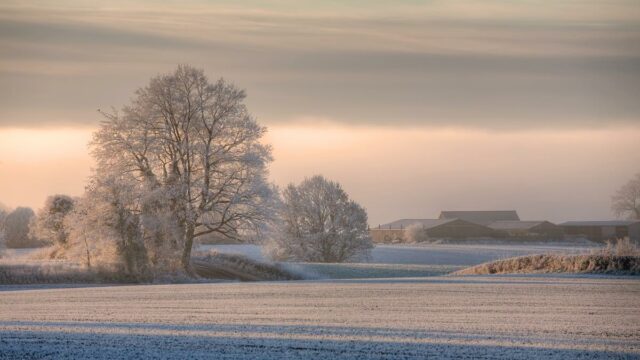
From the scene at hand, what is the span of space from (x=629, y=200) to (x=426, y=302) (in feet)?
201

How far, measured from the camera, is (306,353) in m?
19.0

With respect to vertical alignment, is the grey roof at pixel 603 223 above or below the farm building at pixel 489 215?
below

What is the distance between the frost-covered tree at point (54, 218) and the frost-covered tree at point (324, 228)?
2440 centimetres

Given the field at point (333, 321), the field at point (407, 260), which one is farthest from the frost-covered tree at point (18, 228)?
the field at point (333, 321)

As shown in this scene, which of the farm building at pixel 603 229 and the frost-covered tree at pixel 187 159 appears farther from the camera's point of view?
the farm building at pixel 603 229

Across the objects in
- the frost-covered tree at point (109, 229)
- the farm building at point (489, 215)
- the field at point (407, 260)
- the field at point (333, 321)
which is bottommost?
the field at point (333, 321)

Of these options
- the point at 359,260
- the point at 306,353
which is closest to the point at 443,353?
the point at 306,353

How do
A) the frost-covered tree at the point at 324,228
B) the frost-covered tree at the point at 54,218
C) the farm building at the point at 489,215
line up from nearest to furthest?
the frost-covered tree at the point at 54,218
the frost-covered tree at the point at 324,228
the farm building at the point at 489,215

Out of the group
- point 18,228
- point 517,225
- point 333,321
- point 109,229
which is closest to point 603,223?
point 517,225

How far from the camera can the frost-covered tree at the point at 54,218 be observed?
58.1m

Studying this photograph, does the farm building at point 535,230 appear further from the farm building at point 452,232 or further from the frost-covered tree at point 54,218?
the frost-covered tree at point 54,218

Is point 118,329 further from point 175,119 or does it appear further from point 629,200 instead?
point 629,200

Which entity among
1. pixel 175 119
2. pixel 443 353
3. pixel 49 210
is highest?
pixel 175 119

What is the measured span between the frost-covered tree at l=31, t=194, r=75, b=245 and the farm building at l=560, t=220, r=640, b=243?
52040 millimetres
